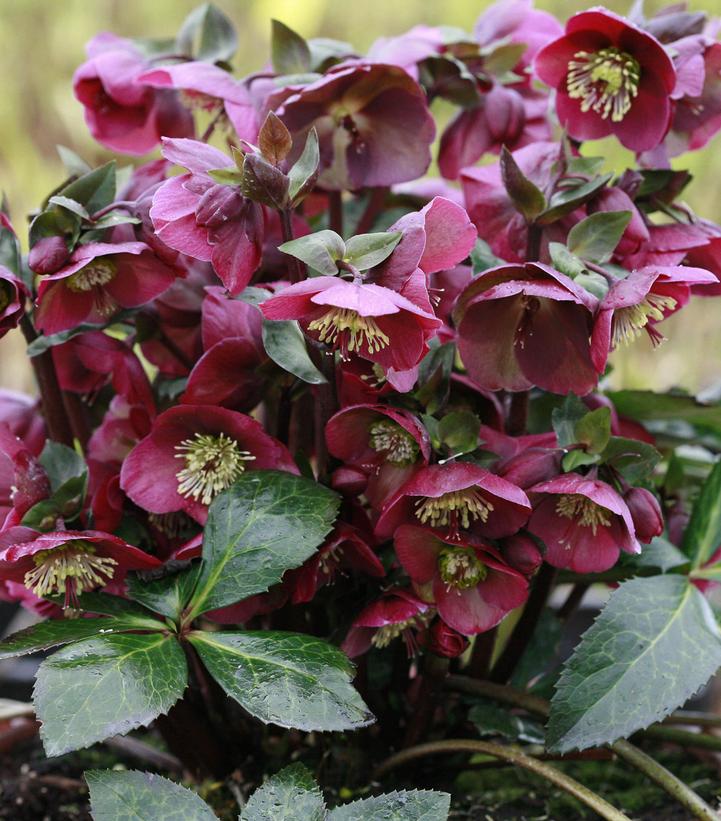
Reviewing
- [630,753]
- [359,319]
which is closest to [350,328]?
[359,319]

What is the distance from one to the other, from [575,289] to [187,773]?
1.75 ft

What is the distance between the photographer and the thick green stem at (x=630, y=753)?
625 mm

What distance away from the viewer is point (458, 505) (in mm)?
560

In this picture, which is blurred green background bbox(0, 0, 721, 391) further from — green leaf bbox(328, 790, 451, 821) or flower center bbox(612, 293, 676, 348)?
green leaf bbox(328, 790, 451, 821)

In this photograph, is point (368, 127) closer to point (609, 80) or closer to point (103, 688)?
point (609, 80)

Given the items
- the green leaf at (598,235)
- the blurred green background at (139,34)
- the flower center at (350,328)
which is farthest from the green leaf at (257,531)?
the blurred green background at (139,34)

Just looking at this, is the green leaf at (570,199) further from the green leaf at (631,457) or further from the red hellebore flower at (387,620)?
the red hellebore flower at (387,620)

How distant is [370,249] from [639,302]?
15 cm

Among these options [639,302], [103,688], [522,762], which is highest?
[639,302]

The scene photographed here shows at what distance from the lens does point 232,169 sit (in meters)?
0.54

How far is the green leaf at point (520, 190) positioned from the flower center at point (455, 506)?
0.18 meters

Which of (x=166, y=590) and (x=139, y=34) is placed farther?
(x=139, y=34)

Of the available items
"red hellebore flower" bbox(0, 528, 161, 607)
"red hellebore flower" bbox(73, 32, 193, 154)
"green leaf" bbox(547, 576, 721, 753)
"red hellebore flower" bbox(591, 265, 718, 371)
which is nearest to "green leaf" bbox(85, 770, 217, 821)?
"red hellebore flower" bbox(0, 528, 161, 607)

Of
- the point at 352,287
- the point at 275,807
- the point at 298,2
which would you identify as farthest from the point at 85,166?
the point at 298,2
